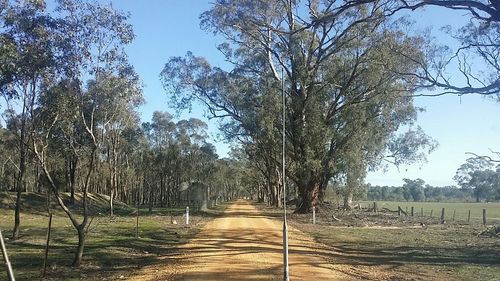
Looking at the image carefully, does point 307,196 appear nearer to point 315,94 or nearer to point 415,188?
point 315,94

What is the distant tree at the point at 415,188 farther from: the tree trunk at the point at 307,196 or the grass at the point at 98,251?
the grass at the point at 98,251

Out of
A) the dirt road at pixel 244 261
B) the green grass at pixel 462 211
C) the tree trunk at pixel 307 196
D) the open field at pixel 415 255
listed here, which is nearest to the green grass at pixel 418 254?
the open field at pixel 415 255

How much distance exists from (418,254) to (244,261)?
6.91 m

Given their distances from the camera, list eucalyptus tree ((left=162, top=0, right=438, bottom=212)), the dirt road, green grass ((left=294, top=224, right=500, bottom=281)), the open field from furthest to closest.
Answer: eucalyptus tree ((left=162, top=0, right=438, bottom=212)), green grass ((left=294, top=224, right=500, bottom=281)), the open field, the dirt road

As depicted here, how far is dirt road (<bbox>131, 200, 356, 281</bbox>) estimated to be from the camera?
42.8 ft

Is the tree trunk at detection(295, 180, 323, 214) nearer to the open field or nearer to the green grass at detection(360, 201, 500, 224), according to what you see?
the green grass at detection(360, 201, 500, 224)

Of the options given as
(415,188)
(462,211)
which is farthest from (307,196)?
(415,188)

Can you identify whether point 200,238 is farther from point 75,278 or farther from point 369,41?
point 369,41

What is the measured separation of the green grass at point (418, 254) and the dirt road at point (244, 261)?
98cm

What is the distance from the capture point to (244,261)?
1538 cm

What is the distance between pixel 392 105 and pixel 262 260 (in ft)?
87.8

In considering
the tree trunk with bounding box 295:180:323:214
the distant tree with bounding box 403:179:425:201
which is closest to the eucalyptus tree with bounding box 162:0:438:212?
the tree trunk with bounding box 295:180:323:214

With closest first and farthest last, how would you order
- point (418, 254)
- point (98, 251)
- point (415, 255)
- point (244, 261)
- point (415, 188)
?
point (244, 261)
point (415, 255)
point (418, 254)
point (98, 251)
point (415, 188)

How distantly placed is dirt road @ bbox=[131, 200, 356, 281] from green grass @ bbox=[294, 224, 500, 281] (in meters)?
0.98
